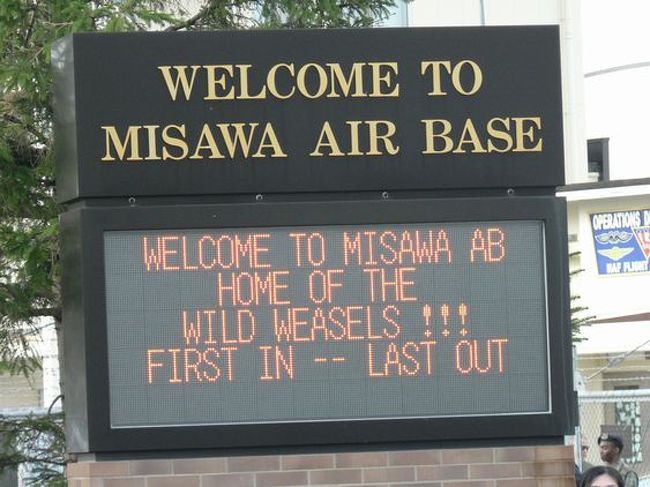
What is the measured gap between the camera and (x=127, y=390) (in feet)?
27.0

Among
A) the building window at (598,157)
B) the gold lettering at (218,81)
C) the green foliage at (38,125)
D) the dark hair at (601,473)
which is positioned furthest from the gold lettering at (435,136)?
the building window at (598,157)

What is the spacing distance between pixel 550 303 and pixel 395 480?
1.16 m

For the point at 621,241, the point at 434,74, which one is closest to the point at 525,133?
the point at 434,74

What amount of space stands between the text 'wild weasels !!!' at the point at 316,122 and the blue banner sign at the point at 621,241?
19.6 m

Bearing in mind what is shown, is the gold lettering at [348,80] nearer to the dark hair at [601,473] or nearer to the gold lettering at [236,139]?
the gold lettering at [236,139]

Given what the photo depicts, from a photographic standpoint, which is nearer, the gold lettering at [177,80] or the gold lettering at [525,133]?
the gold lettering at [177,80]

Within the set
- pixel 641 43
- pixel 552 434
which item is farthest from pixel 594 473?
pixel 641 43

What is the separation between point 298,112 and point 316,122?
0.10 metres

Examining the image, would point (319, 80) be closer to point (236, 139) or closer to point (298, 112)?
point (298, 112)

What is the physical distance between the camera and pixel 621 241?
28.3m

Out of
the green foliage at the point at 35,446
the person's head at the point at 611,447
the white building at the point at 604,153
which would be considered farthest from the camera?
the white building at the point at 604,153

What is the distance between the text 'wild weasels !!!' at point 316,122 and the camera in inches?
333

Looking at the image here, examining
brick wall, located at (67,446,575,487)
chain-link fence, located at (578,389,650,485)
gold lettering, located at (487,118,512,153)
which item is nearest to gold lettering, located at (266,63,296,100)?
gold lettering, located at (487,118,512,153)

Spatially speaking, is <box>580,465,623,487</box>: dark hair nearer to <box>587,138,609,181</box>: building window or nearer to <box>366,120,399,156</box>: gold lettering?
<box>366,120,399,156</box>: gold lettering
